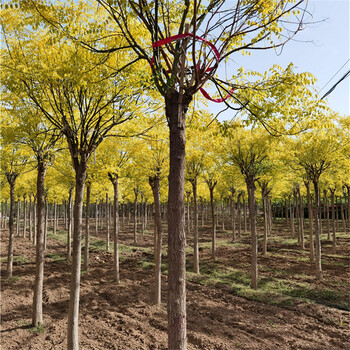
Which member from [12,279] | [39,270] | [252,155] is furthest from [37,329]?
[252,155]

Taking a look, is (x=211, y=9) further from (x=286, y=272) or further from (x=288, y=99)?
(x=286, y=272)

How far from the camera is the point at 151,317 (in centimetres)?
816

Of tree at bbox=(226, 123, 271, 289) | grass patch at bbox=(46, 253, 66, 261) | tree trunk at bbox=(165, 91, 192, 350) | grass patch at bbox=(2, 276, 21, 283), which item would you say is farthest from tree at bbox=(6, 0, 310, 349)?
grass patch at bbox=(46, 253, 66, 261)

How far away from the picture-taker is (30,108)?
6.66 m

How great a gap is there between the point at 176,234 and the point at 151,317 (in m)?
6.35

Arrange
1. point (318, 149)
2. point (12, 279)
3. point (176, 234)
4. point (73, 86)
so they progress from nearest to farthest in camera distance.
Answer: point (176, 234) < point (73, 86) < point (318, 149) < point (12, 279)

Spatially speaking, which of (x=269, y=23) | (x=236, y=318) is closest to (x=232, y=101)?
(x=269, y=23)

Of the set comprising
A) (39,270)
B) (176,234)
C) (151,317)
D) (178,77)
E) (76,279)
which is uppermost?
(178,77)

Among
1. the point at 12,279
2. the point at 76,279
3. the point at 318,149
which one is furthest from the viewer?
the point at 12,279

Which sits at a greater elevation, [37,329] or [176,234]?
[176,234]

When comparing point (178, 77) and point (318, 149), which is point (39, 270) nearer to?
point (178, 77)

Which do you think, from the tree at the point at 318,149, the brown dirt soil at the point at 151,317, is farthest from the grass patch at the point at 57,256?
the tree at the point at 318,149

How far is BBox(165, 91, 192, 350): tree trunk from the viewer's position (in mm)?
2947

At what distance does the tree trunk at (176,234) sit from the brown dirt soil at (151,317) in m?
4.37
